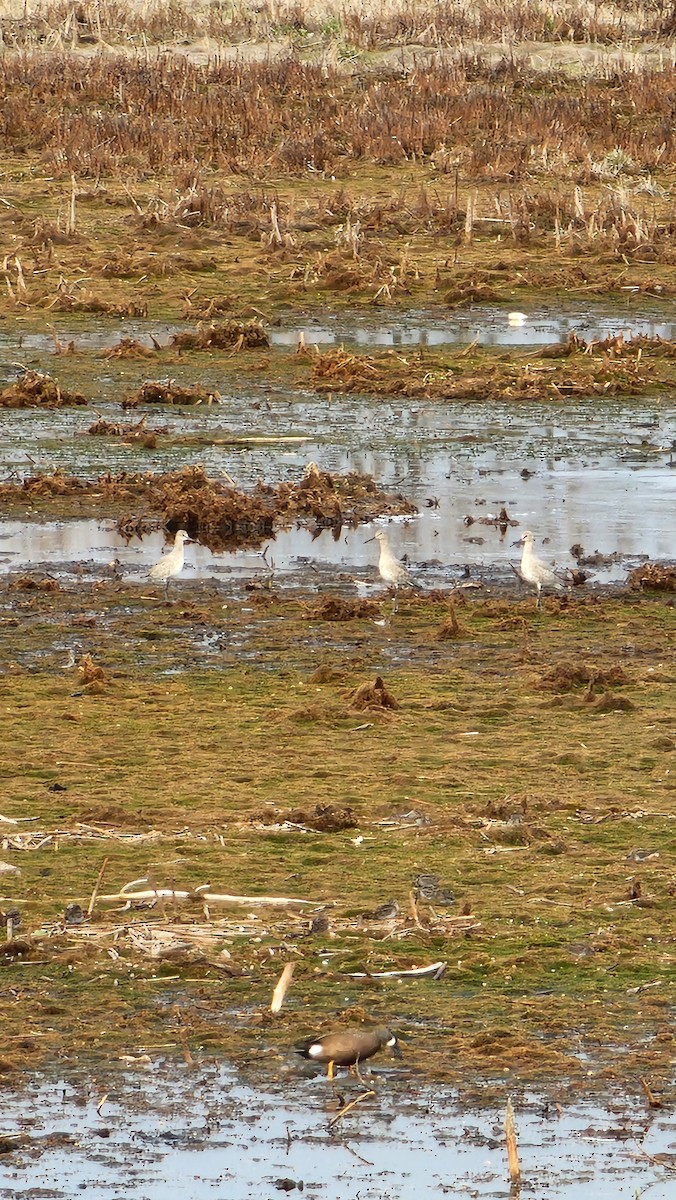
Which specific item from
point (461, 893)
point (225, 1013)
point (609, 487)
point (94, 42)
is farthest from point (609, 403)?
point (94, 42)

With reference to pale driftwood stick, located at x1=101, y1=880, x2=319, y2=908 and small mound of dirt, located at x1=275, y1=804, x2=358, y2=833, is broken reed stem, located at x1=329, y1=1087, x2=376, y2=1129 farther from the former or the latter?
small mound of dirt, located at x1=275, y1=804, x2=358, y2=833

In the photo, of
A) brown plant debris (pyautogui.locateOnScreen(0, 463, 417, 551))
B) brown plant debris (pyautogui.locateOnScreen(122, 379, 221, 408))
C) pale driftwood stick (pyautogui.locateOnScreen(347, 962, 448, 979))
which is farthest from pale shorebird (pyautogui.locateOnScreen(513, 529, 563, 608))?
brown plant debris (pyautogui.locateOnScreen(122, 379, 221, 408))

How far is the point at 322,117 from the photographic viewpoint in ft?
88.4

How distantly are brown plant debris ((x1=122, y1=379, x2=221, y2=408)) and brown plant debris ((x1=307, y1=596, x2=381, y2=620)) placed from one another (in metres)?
5.20

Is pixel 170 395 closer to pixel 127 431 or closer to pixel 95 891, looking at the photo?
pixel 127 431

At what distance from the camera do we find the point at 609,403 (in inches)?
642

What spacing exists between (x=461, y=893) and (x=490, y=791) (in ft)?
3.66

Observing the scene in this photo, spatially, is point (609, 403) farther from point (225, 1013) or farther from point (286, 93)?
point (286, 93)

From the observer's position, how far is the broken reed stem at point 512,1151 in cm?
502

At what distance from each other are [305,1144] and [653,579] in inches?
253

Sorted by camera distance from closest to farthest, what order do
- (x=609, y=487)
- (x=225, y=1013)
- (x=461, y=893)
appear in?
1. (x=225, y=1013)
2. (x=461, y=893)
3. (x=609, y=487)

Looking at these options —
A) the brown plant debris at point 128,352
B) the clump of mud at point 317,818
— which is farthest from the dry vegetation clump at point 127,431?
the clump of mud at point 317,818

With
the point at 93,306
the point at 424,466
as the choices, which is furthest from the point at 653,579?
the point at 93,306

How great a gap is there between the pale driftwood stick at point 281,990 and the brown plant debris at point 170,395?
394 inches
